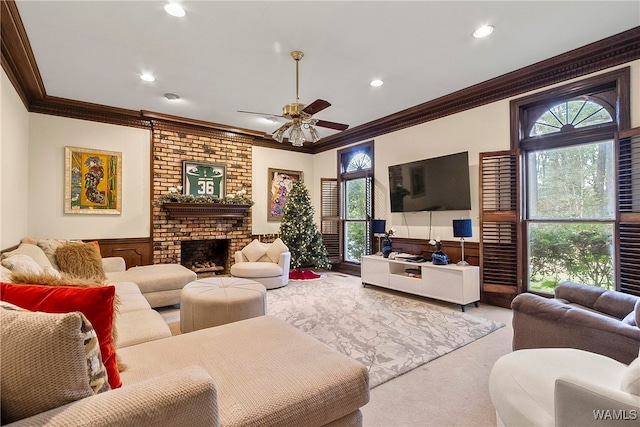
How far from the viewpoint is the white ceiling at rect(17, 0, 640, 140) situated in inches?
102

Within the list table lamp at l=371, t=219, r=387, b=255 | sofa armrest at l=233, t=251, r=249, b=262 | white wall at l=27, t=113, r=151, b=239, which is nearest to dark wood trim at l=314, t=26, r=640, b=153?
table lamp at l=371, t=219, r=387, b=255

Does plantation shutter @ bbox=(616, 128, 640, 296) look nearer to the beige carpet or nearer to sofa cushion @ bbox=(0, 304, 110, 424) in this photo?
the beige carpet

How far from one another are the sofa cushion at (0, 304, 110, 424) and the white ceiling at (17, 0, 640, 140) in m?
2.59

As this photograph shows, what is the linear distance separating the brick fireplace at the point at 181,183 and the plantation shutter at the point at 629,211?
5513 millimetres

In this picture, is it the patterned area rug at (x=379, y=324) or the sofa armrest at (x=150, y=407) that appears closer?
the sofa armrest at (x=150, y=407)

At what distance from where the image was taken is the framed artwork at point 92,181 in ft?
15.4

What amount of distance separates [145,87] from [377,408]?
14.9ft

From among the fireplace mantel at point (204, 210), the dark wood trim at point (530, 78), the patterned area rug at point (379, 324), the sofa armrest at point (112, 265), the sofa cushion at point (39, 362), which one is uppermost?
the dark wood trim at point (530, 78)

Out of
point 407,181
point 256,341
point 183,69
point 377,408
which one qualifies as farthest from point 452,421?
point 183,69

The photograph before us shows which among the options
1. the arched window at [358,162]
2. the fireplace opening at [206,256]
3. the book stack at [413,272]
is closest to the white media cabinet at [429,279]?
the book stack at [413,272]

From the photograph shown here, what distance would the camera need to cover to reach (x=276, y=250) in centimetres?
544

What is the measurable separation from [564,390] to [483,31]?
2.99m

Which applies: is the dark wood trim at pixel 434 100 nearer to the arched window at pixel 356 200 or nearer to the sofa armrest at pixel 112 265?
the arched window at pixel 356 200

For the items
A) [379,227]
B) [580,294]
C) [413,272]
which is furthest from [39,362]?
[379,227]
